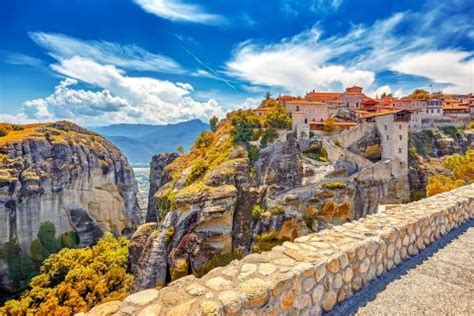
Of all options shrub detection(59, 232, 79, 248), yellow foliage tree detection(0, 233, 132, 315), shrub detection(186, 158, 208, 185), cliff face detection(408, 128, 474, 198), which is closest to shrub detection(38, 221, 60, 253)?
shrub detection(59, 232, 79, 248)

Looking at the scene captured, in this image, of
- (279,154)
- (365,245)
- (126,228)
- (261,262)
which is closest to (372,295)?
(365,245)

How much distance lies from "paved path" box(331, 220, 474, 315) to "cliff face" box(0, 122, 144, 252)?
54816 millimetres

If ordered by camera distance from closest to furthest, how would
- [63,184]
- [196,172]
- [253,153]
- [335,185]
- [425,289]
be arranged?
[425,289], [335,185], [196,172], [253,153], [63,184]

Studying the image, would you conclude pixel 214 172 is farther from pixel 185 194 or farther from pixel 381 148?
pixel 381 148

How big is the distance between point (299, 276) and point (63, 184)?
191ft

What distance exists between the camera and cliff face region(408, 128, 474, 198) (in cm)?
3409

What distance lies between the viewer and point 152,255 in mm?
27531

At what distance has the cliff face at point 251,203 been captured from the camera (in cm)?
2684

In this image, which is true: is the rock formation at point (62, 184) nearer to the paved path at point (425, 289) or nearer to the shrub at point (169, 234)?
the shrub at point (169, 234)

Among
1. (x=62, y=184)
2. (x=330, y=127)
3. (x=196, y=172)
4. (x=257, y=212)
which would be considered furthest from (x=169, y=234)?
(x=62, y=184)

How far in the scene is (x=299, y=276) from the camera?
3248 mm

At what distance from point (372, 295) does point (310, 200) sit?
26.9m

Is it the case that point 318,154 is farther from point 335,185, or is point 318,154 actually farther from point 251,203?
point 251,203

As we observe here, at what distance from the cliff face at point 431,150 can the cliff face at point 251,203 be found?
1.98 metres
